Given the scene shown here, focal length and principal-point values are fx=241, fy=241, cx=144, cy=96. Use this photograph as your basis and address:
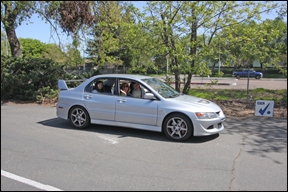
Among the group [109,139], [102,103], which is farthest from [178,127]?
[102,103]

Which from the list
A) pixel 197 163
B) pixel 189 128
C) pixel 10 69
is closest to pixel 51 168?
pixel 197 163

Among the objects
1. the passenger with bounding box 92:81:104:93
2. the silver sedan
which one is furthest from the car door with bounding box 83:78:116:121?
the passenger with bounding box 92:81:104:93

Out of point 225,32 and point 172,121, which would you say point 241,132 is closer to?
point 172,121

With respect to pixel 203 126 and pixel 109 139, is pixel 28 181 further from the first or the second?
pixel 203 126

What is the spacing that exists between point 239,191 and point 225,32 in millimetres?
7001

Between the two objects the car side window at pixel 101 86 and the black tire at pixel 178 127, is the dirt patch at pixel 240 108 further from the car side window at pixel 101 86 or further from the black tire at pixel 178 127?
the car side window at pixel 101 86

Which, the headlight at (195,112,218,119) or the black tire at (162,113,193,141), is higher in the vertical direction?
the headlight at (195,112,218,119)

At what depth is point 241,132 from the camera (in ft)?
21.7

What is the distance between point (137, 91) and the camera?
6441 mm

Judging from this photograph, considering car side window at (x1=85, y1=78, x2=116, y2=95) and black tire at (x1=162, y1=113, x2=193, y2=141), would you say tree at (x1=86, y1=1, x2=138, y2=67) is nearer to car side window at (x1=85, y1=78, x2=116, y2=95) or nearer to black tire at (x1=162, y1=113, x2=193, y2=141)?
car side window at (x1=85, y1=78, x2=116, y2=95)

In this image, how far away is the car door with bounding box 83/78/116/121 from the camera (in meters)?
6.38

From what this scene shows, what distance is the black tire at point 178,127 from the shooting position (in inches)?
222

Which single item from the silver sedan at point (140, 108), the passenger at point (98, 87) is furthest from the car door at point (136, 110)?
the passenger at point (98, 87)

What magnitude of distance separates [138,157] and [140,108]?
5.01 ft
